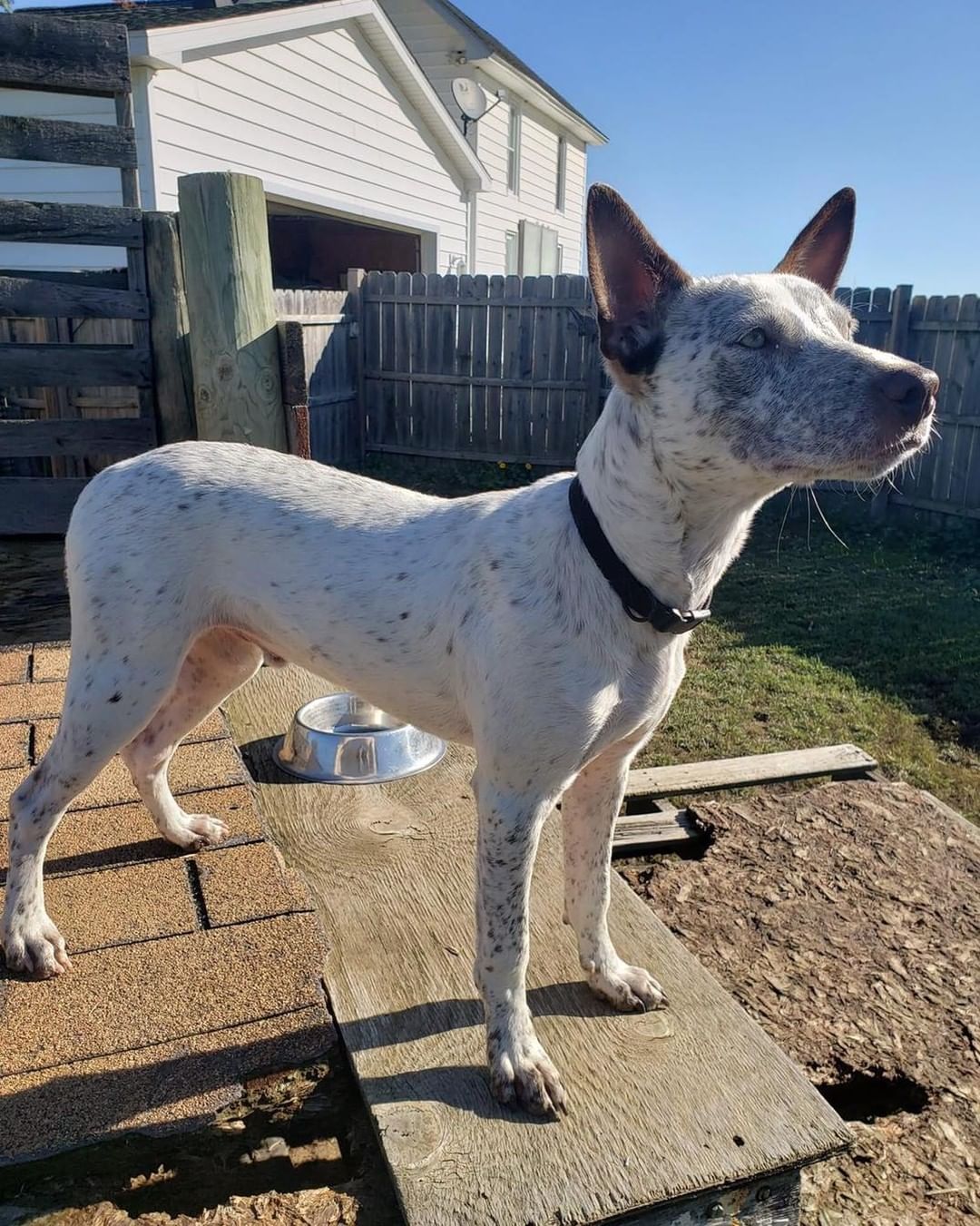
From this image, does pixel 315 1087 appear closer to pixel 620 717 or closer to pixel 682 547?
pixel 620 717

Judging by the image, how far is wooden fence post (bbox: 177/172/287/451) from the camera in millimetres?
4164

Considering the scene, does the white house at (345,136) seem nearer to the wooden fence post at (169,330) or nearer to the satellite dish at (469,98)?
the satellite dish at (469,98)

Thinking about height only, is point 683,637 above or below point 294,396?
below

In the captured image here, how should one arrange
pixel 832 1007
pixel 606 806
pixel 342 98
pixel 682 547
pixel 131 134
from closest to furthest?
pixel 682 547
pixel 606 806
pixel 832 1007
pixel 131 134
pixel 342 98

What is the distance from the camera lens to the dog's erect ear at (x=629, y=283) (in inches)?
86.9

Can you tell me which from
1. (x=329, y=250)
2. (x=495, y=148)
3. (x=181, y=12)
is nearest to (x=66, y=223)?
(x=181, y=12)

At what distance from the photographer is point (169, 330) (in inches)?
182

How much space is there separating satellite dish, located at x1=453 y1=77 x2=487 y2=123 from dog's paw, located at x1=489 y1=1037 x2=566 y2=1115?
16838mm

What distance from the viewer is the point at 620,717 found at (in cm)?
231

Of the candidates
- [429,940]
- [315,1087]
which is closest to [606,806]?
[429,940]

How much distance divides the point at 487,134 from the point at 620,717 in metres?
18.0

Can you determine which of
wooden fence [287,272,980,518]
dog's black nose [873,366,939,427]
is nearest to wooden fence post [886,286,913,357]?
wooden fence [287,272,980,518]

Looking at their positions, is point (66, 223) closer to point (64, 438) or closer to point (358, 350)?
point (64, 438)

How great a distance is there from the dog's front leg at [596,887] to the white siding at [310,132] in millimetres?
8342
